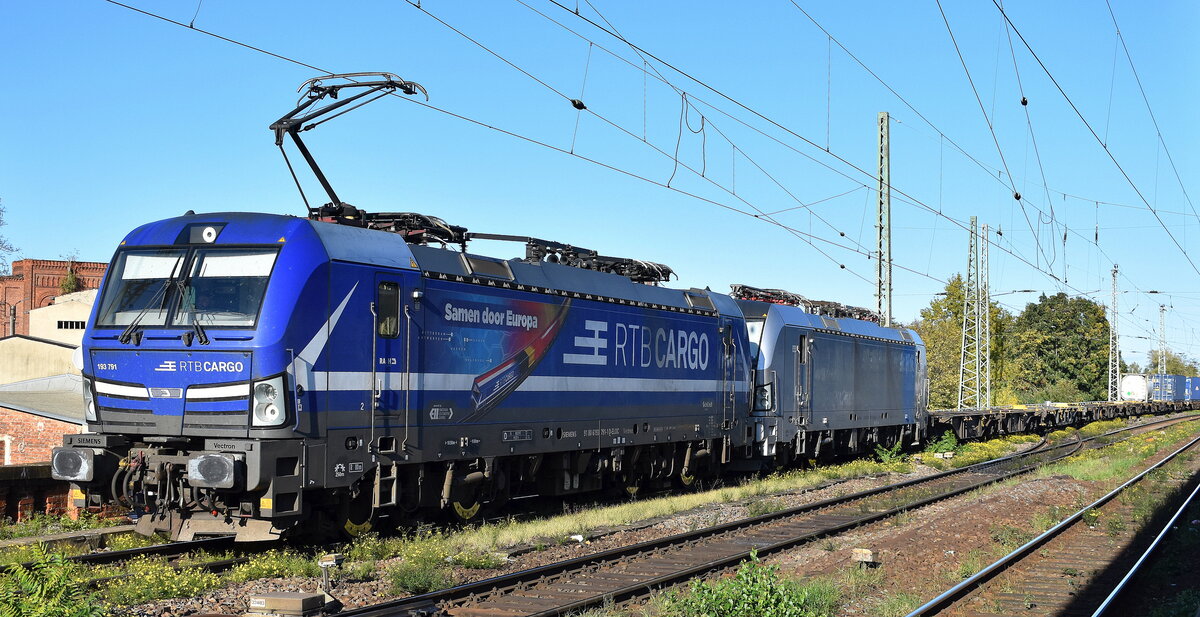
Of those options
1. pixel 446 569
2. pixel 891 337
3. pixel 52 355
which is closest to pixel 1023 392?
pixel 891 337

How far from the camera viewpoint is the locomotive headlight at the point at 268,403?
36.7 ft

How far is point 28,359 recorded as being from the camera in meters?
29.7

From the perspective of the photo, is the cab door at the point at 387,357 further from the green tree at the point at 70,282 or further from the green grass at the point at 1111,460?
the green tree at the point at 70,282

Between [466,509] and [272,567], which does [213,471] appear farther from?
[466,509]

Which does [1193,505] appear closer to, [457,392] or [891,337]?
[891,337]

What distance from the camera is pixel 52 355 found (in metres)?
29.1

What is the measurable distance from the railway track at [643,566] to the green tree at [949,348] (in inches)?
1765

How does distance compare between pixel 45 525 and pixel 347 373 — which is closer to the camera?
pixel 347 373

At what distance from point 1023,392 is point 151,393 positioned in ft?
270

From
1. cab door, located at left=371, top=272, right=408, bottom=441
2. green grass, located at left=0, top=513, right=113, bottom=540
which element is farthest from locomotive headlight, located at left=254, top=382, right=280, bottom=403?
green grass, located at left=0, top=513, right=113, bottom=540

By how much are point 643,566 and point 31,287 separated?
211ft

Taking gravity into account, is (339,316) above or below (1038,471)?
above

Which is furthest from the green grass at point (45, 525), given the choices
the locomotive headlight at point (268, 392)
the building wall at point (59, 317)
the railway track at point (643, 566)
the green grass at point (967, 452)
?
the building wall at point (59, 317)

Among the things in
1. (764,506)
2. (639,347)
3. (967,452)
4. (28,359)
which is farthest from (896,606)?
(28,359)
